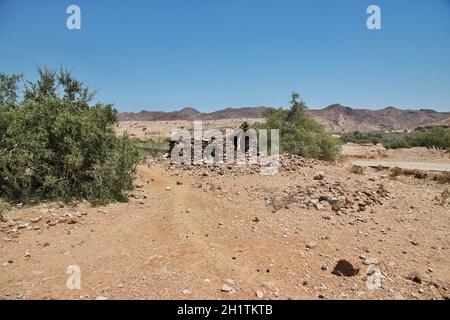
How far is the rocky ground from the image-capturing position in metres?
3.97

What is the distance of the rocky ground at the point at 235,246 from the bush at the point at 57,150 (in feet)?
1.82

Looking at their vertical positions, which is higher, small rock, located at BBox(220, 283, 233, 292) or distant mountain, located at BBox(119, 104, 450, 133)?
distant mountain, located at BBox(119, 104, 450, 133)

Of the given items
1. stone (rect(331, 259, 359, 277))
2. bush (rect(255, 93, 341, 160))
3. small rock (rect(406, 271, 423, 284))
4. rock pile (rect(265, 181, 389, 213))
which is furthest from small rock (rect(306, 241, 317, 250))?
bush (rect(255, 93, 341, 160))

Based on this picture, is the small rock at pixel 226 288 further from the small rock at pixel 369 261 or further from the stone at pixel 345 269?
the small rock at pixel 369 261

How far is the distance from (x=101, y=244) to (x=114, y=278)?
101 centimetres

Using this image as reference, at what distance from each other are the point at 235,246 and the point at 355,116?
84.7 m

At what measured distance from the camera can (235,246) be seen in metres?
5.05

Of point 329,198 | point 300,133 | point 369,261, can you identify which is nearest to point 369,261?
point 369,261

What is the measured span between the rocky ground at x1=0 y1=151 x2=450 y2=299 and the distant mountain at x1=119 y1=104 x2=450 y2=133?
222ft

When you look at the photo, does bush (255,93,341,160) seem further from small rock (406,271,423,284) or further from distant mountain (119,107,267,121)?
distant mountain (119,107,267,121)

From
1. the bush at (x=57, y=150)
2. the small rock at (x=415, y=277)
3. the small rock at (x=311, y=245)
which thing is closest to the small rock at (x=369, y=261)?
the small rock at (x=415, y=277)
